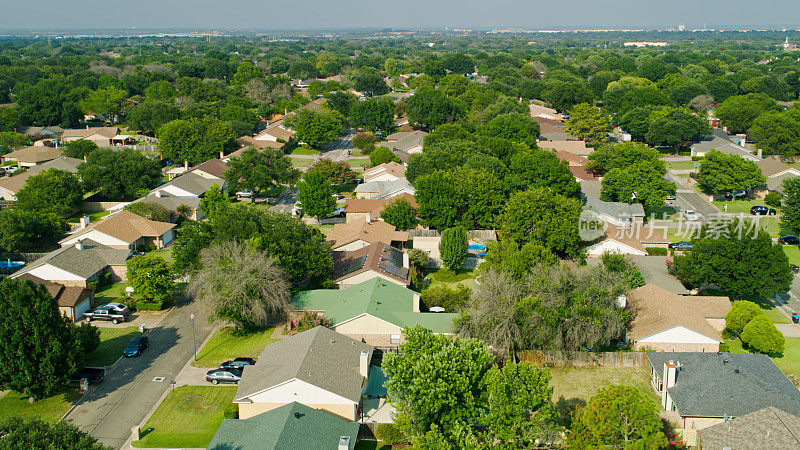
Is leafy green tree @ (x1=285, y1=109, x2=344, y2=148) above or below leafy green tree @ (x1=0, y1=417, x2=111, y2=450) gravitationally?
below

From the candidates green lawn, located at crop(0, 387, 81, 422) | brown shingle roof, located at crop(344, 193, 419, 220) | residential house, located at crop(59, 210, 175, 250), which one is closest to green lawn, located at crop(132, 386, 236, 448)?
green lawn, located at crop(0, 387, 81, 422)

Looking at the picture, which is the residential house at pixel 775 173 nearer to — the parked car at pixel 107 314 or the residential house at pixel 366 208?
the residential house at pixel 366 208

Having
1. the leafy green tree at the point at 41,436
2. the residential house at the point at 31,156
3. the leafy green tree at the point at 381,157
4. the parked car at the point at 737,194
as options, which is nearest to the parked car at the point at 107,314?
the leafy green tree at the point at 41,436

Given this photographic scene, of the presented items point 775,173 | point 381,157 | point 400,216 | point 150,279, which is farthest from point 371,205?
point 775,173

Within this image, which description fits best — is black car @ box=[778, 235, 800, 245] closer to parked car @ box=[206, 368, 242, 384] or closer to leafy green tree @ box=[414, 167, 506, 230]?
leafy green tree @ box=[414, 167, 506, 230]

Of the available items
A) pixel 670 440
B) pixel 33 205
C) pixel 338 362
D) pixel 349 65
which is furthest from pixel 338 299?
pixel 349 65
